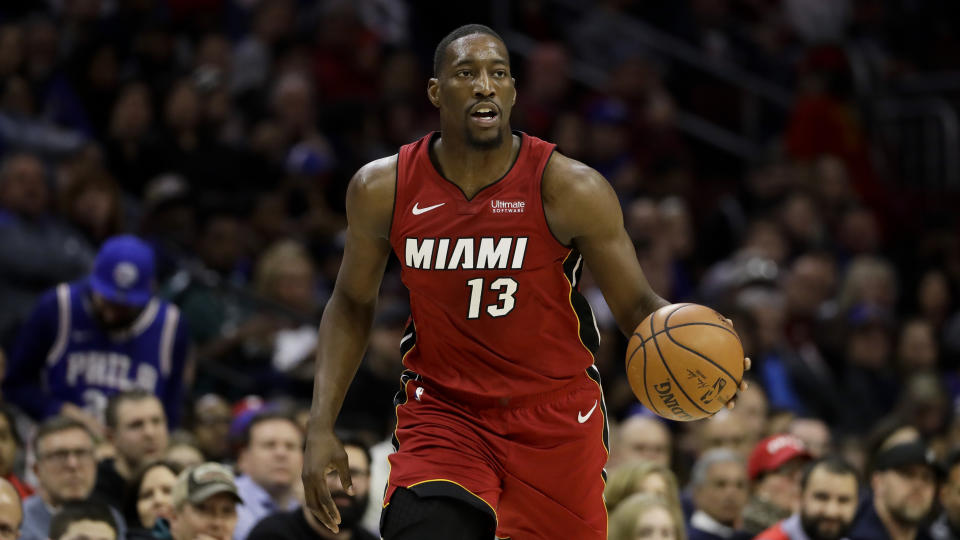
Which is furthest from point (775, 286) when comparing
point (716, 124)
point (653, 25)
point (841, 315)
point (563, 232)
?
point (563, 232)

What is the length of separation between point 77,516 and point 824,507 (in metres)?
3.64

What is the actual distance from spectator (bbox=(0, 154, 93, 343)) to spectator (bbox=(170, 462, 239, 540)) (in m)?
3.63

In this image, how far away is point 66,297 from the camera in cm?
845

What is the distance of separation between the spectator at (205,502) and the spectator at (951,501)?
153 inches

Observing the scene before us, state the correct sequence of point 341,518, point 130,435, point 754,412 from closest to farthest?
1. point 341,518
2. point 130,435
3. point 754,412

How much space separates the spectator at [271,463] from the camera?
770 cm

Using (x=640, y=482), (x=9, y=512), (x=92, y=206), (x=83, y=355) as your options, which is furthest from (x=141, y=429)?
(x=92, y=206)

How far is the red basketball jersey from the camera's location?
Answer: 4848 millimetres

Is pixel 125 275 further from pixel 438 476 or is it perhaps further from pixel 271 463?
pixel 438 476

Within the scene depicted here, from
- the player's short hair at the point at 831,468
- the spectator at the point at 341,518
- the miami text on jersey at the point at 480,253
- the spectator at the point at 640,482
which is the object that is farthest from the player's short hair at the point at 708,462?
the miami text on jersey at the point at 480,253

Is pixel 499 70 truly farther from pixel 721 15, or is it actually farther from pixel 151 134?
pixel 721 15

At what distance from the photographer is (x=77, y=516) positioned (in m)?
6.54

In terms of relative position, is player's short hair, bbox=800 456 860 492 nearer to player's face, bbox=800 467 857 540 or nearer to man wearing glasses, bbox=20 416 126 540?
player's face, bbox=800 467 857 540

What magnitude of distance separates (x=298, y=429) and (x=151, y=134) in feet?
14.8
